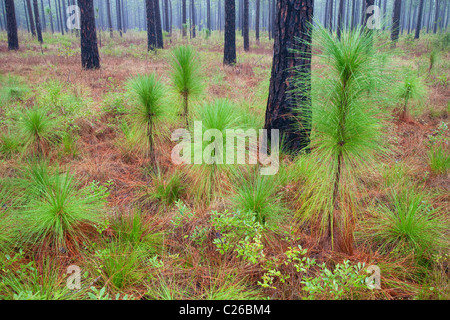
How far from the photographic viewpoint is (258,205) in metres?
2.28

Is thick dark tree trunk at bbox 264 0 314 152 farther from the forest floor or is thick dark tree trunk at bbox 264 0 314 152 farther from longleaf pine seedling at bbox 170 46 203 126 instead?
longleaf pine seedling at bbox 170 46 203 126

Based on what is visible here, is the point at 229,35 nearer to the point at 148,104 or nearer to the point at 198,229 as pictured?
the point at 148,104

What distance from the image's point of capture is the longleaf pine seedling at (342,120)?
5.96 feet

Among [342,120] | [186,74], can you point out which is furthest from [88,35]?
[342,120]

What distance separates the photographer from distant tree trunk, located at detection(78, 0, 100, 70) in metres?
7.48

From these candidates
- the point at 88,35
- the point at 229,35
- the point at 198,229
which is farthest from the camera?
the point at 229,35

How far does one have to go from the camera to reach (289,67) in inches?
121

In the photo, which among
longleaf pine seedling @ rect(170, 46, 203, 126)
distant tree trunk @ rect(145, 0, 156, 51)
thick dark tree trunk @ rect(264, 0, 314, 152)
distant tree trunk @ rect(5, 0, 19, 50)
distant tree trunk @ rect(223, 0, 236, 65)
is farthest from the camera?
distant tree trunk @ rect(145, 0, 156, 51)

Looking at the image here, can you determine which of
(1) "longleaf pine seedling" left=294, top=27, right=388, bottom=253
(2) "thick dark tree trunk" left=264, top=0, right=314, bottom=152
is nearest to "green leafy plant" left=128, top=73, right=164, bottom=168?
(2) "thick dark tree trunk" left=264, top=0, right=314, bottom=152

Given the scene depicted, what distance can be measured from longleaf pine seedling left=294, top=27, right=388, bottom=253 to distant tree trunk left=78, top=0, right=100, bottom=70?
24.5 feet

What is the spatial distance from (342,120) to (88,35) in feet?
25.9

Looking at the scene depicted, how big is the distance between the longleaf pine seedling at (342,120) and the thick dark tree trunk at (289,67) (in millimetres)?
810

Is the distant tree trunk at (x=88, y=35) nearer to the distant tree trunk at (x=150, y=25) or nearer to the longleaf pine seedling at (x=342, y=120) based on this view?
the distant tree trunk at (x=150, y=25)
